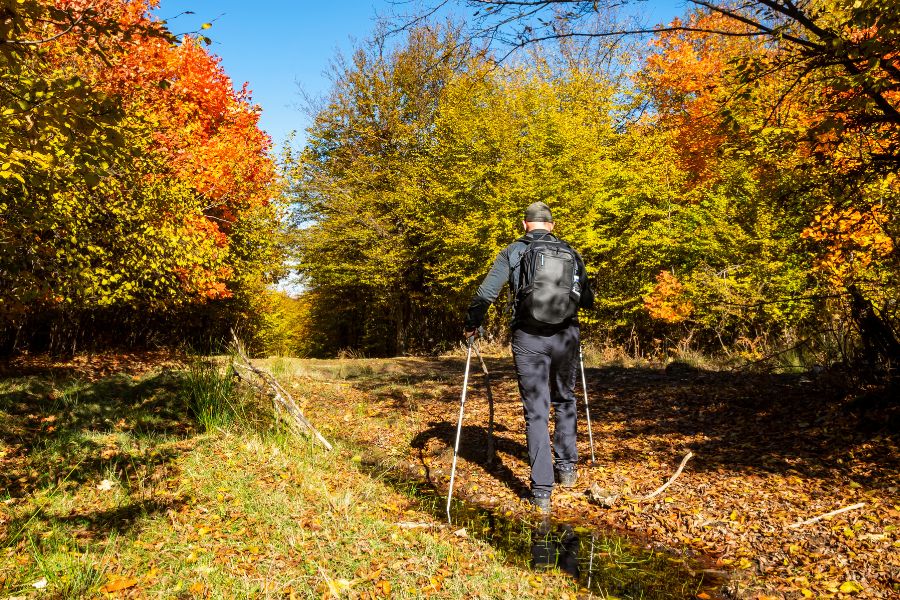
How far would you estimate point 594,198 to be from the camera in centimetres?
1623

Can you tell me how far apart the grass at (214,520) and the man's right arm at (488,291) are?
5.15 feet

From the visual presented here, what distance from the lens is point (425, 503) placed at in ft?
15.5

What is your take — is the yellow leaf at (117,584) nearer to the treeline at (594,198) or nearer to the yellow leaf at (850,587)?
the yellow leaf at (850,587)

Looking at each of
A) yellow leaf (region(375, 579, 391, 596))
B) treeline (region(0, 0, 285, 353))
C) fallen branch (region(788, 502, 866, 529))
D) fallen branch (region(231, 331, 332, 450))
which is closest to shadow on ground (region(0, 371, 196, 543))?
fallen branch (region(231, 331, 332, 450))

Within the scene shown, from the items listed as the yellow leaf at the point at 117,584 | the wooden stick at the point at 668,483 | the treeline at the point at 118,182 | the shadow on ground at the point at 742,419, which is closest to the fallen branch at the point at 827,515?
the shadow on ground at the point at 742,419

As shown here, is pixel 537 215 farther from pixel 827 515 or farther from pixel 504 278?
pixel 827 515

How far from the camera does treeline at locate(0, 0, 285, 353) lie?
4020 millimetres

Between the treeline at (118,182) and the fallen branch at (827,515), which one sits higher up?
the treeline at (118,182)

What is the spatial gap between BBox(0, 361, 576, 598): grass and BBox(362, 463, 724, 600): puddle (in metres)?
0.18

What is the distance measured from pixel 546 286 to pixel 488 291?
450 mm

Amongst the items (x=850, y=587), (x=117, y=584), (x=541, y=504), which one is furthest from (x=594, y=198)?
(x=117, y=584)

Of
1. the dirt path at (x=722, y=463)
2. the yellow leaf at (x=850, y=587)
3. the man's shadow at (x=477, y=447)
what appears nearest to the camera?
the yellow leaf at (x=850, y=587)

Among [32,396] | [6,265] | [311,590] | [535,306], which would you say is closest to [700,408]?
[535,306]

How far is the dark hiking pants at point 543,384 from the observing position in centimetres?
442
